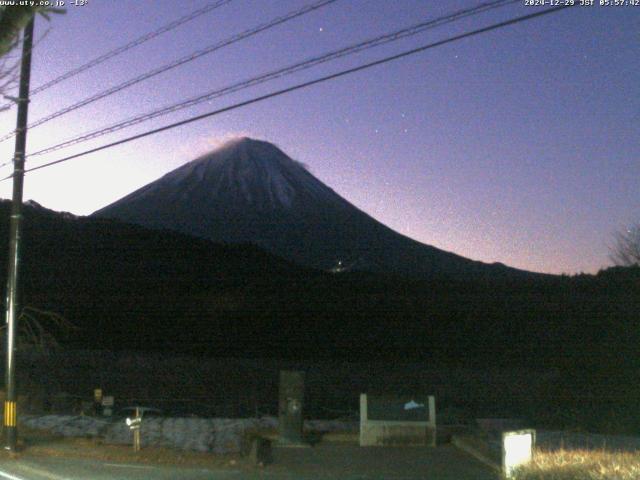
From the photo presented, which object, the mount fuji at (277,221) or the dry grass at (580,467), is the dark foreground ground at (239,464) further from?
the mount fuji at (277,221)

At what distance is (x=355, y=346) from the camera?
61.4 metres

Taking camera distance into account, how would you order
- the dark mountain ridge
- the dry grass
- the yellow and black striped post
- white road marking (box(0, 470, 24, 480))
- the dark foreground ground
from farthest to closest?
1. the dark mountain ridge
2. the yellow and black striped post
3. the dark foreground ground
4. white road marking (box(0, 470, 24, 480))
5. the dry grass

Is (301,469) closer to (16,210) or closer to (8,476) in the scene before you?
(8,476)

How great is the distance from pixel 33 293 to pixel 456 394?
29387mm

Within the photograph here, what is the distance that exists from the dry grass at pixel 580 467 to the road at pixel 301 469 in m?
1.35

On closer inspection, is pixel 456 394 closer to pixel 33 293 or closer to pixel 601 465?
pixel 33 293

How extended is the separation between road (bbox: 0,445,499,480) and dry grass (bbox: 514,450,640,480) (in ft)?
4.44

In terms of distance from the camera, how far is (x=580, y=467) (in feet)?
37.8

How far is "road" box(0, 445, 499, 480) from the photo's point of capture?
45.2 ft

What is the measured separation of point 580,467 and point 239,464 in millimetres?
6080

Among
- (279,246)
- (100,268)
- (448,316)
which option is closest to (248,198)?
(279,246)

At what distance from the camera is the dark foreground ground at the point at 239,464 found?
13891 mm

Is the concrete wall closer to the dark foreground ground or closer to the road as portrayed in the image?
the dark foreground ground

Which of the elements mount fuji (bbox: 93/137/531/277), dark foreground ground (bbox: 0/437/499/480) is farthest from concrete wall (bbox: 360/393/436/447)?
mount fuji (bbox: 93/137/531/277)
